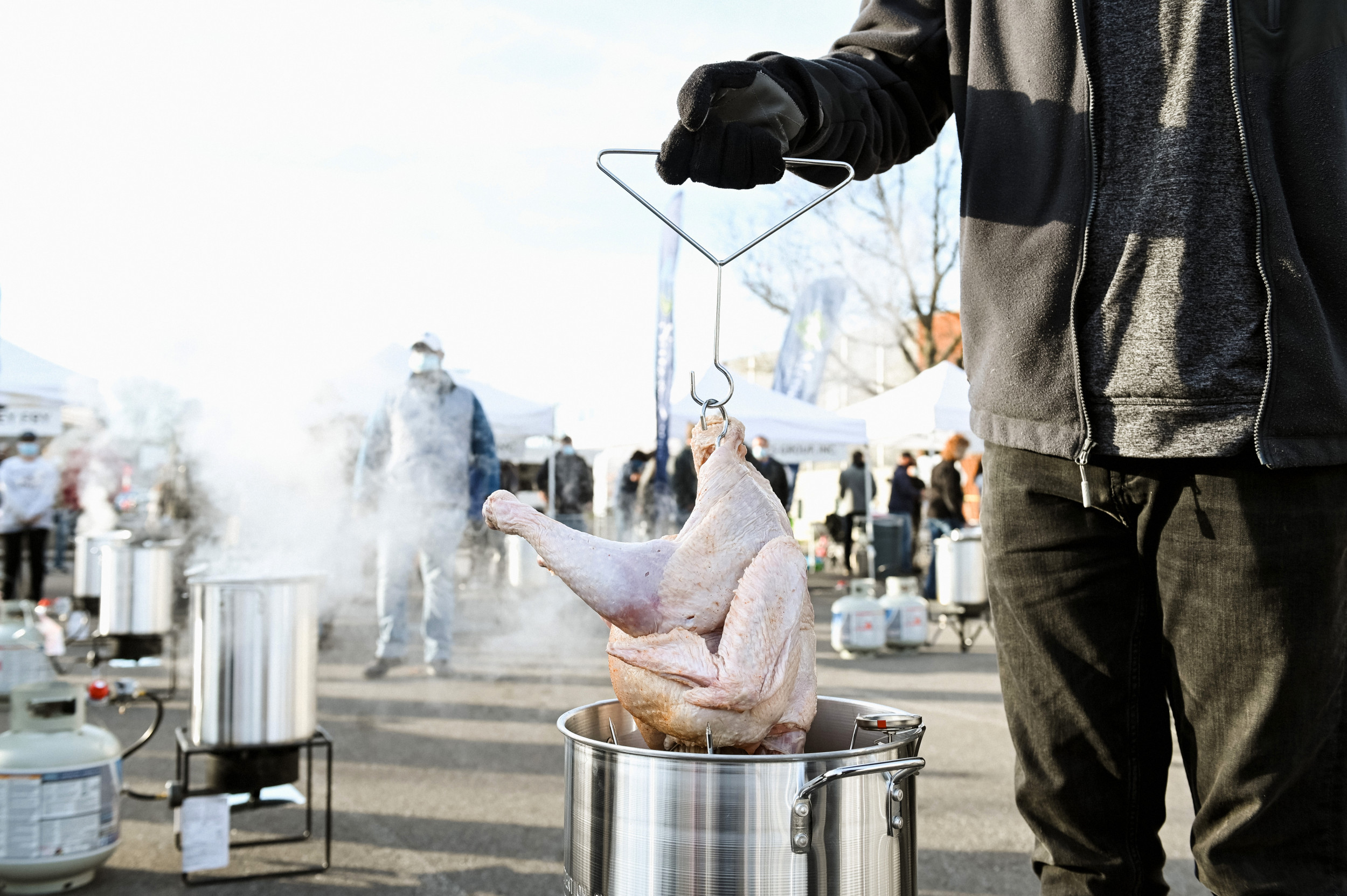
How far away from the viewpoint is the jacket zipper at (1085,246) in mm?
1357

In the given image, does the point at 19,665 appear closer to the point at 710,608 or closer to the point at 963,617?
the point at 710,608

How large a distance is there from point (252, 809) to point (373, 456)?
2.83 m

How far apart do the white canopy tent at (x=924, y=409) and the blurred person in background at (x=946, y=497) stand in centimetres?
82

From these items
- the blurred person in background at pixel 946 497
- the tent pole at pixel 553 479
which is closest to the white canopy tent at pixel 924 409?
the blurred person in background at pixel 946 497

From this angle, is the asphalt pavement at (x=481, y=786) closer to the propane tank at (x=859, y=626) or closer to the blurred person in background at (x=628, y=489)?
the propane tank at (x=859, y=626)

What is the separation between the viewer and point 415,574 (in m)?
12.2

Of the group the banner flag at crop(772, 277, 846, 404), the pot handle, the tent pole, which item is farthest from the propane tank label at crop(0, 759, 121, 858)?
the banner flag at crop(772, 277, 846, 404)

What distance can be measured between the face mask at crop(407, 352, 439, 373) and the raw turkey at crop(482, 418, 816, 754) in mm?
4503

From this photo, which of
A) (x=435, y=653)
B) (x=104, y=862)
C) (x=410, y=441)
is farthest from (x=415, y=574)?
(x=104, y=862)

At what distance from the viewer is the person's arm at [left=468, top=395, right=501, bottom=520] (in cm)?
592

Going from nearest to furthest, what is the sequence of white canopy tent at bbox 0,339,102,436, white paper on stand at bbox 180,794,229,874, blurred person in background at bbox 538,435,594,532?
1. white paper on stand at bbox 180,794,229,874
2. white canopy tent at bbox 0,339,102,436
3. blurred person in background at bbox 538,435,594,532

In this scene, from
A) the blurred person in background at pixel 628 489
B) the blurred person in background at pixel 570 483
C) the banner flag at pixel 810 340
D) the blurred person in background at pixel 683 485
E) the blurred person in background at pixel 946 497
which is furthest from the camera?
the banner flag at pixel 810 340

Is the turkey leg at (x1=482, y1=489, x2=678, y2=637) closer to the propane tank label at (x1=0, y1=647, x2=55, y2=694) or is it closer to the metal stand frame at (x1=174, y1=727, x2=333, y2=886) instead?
the metal stand frame at (x1=174, y1=727, x2=333, y2=886)

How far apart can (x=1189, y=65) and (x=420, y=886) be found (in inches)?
121
